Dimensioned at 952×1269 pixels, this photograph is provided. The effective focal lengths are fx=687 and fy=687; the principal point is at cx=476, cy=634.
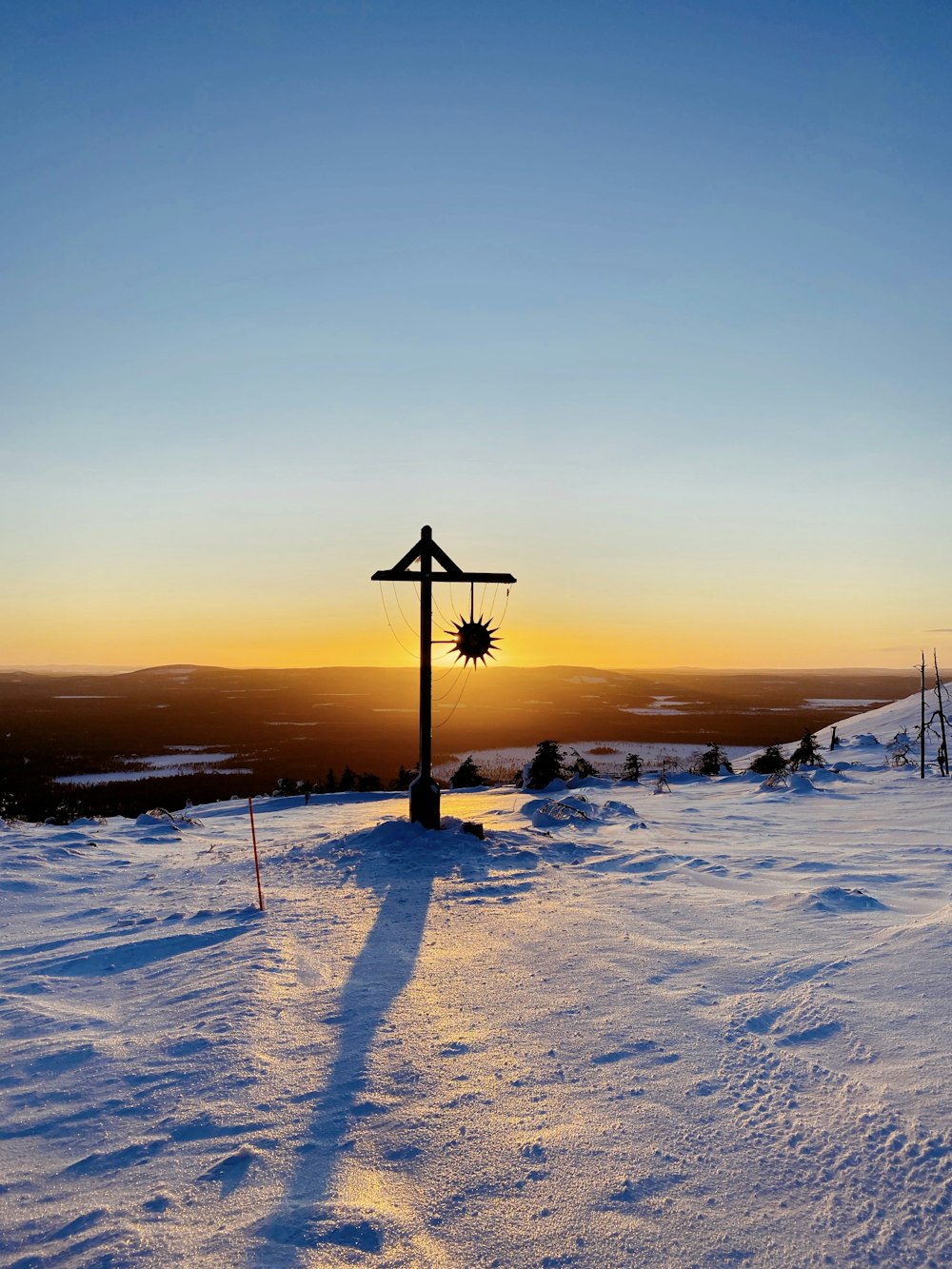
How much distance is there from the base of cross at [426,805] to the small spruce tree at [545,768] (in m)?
8.63

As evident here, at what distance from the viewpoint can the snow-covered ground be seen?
299 centimetres

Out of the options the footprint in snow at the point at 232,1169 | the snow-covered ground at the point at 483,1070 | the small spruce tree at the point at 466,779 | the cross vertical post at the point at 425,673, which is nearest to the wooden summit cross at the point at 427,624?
the cross vertical post at the point at 425,673

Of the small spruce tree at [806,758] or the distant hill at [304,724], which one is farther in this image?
the distant hill at [304,724]

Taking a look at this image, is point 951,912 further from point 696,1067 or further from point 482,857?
point 482,857

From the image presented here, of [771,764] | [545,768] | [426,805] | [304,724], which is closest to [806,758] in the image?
[771,764]

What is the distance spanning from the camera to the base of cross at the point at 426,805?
10844mm

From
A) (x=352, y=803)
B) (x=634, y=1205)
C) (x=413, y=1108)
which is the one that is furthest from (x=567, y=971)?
(x=352, y=803)

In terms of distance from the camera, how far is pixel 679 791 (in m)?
17.9

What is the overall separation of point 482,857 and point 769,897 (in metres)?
3.88

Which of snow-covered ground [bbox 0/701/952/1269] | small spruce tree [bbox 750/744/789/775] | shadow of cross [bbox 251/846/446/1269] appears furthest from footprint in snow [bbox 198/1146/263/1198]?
small spruce tree [bbox 750/744/789/775]

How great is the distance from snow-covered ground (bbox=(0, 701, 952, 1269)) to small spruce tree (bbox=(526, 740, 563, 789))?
410 inches

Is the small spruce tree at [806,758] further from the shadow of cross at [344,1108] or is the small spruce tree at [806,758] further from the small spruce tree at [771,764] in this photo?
the shadow of cross at [344,1108]

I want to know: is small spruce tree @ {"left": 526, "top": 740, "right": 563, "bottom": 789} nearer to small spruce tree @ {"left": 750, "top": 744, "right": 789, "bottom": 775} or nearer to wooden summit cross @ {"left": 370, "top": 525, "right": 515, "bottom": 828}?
small spruce tree @ {"left": 750, "top": 744, "right": 789, "bottom": 775}

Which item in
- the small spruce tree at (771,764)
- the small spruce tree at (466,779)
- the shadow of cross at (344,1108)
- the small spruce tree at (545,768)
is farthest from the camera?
the small spruce tree at (466,779)
